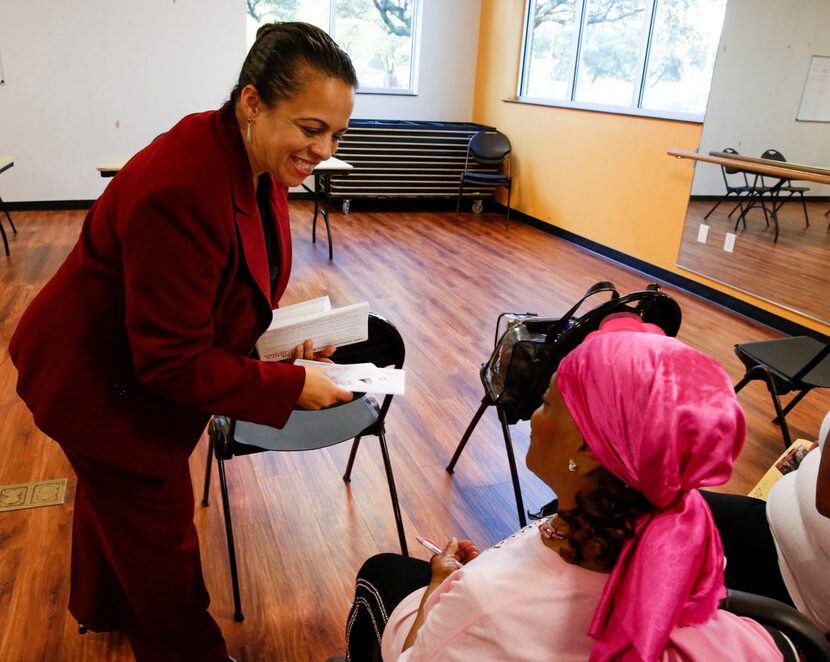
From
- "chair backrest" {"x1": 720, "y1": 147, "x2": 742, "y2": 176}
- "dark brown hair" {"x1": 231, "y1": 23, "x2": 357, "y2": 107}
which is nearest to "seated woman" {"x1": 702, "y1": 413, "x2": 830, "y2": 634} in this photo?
"dark brown hair" {"x1": 231, "y1": 23, "x2": 357, "y2": 107}

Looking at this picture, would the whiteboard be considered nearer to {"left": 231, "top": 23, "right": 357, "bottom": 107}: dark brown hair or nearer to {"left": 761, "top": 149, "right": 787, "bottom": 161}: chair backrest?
{"left": 761, "top": 149, "right": 787, "bottom": 161}: chair backrest

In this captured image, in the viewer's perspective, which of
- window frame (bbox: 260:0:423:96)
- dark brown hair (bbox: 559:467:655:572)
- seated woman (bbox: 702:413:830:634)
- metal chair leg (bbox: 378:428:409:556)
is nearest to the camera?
dark brown hair (bbox: 559:467:655:572)

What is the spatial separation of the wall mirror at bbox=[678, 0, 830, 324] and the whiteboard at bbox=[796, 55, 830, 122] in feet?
0.10

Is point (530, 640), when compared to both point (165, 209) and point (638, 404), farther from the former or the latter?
point (165, 209)

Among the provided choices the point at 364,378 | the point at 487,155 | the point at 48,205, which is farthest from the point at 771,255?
the point at 48,205

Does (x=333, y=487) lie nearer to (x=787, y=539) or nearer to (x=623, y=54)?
(x=787, y=539)

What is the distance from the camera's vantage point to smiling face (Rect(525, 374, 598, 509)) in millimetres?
954

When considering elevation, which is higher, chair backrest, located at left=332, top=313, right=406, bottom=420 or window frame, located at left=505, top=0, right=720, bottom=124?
window frame, located at left=505, top=0, right=720, bottom=124

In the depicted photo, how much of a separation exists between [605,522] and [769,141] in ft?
13.3

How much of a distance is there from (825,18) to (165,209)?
4.16 meters

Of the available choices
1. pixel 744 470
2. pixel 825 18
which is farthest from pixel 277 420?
pixel 825 18

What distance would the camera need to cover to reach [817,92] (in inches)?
154

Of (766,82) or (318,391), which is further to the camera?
(766,82)

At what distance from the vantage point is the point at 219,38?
242 inches
